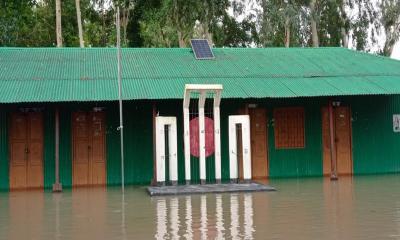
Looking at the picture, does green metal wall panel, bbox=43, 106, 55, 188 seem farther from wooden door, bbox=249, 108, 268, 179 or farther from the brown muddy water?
wooden door, bbox=249, 108, 268, 179

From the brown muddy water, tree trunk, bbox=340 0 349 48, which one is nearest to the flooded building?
the brown muddy water

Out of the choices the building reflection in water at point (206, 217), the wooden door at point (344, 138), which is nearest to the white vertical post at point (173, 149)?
the building reflection in water at point (206, 217)

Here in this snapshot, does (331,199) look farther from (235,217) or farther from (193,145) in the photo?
(193,145)

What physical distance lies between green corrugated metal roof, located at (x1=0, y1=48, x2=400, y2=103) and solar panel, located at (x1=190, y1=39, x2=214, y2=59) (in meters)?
0.25

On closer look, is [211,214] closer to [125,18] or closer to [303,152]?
[303,152]

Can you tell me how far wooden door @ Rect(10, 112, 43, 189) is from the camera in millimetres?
15531

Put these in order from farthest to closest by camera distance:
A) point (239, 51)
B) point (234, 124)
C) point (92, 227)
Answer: point (239, 51)
point (234, 124)
point (92, 227)

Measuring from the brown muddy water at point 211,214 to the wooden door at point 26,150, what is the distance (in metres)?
1.16

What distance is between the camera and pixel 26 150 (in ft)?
51.1

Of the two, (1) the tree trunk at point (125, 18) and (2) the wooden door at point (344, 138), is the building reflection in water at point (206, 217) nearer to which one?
(2) the wooden door at point (344, 138)

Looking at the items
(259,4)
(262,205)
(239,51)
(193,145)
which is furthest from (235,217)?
(259,4)

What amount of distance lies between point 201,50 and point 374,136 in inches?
238

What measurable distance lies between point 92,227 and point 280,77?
8.94 metres

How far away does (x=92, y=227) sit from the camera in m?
8.73
